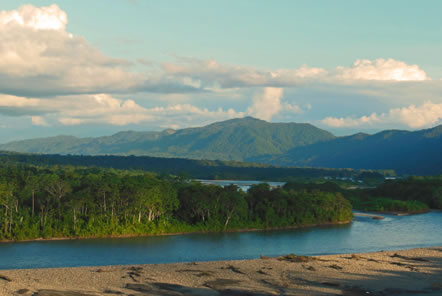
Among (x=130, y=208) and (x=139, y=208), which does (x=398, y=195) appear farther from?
(x=130, y=208)

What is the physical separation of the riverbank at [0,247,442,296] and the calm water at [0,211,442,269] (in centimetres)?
642

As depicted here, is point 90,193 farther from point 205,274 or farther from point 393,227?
point 393,227

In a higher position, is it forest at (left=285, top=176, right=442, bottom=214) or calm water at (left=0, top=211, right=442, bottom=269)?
forest at (left=285, top=176, right=442, bottom=214)

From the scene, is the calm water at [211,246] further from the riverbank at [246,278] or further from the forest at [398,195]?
the forest at [398,195]

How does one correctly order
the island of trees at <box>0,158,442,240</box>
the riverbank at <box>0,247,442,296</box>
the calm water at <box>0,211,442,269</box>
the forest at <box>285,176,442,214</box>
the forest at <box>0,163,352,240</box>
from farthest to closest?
the forest at <box>285,176,442,214</box>, the island of trees at <box>0,158,442,240</box>, the forest at <box>0,163,352,240</box>, the calm water at <box>0,211,442,269</box>, the riverbank at <box>0,247,442,296</box>

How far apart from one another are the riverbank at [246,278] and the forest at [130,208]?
18414 millimetres

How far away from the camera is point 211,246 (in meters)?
58.2

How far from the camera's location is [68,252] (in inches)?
2079

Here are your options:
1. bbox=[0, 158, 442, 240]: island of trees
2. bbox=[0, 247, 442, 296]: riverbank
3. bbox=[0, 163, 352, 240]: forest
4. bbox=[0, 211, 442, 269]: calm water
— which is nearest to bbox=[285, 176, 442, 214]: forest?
Result: bbox=[0, 158, 442, 240]: island of trees

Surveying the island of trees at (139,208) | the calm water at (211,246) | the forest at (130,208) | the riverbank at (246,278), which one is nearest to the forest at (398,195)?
the island of trees at (139,208)

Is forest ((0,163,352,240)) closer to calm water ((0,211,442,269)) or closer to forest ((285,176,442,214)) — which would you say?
calm water ((0,211,442,269))

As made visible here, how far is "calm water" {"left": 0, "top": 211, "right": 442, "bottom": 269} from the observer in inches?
1979

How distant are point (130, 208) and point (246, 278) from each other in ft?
90.7

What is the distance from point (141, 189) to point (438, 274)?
115ft
